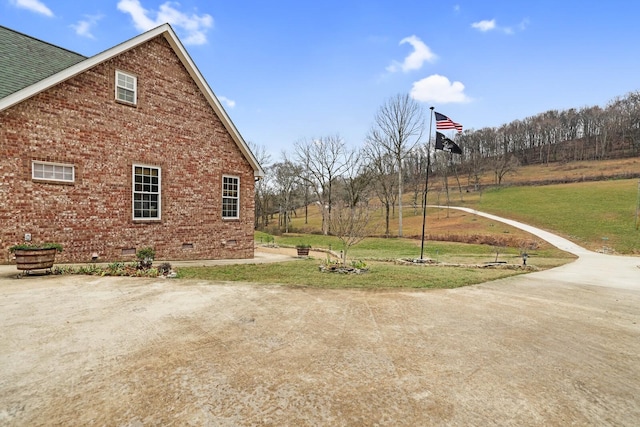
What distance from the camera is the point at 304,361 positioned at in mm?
3623

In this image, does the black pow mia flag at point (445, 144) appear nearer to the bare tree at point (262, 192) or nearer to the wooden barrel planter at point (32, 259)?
the wooden barrel planter at point (32, 259)

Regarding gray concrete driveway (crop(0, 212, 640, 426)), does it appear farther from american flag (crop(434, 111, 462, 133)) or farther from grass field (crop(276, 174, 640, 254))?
grass field (crop(276, 174, 640, 254))

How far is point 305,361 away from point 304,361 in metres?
0.01

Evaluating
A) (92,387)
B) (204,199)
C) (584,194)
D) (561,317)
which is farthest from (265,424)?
(584,194)

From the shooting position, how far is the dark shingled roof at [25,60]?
9.69 meters

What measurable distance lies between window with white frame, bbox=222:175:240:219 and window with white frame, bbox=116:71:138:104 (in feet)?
14.9

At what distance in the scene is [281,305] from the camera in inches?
233

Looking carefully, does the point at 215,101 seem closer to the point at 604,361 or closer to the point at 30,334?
the point at 30,334

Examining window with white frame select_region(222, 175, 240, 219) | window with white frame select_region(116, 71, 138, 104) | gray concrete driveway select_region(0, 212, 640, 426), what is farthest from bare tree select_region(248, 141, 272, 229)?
gray concrete driveway select_region(0, 212, 640, 426)

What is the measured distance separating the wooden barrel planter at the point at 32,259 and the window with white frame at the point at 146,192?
12.7 feet

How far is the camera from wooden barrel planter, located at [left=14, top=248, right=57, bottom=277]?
761 cm

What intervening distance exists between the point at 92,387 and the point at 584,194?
2258 inches

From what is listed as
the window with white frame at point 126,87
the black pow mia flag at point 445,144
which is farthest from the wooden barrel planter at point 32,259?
the black pow mia flag at point 445,144

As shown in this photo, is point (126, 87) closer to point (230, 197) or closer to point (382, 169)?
point (230, 197)
